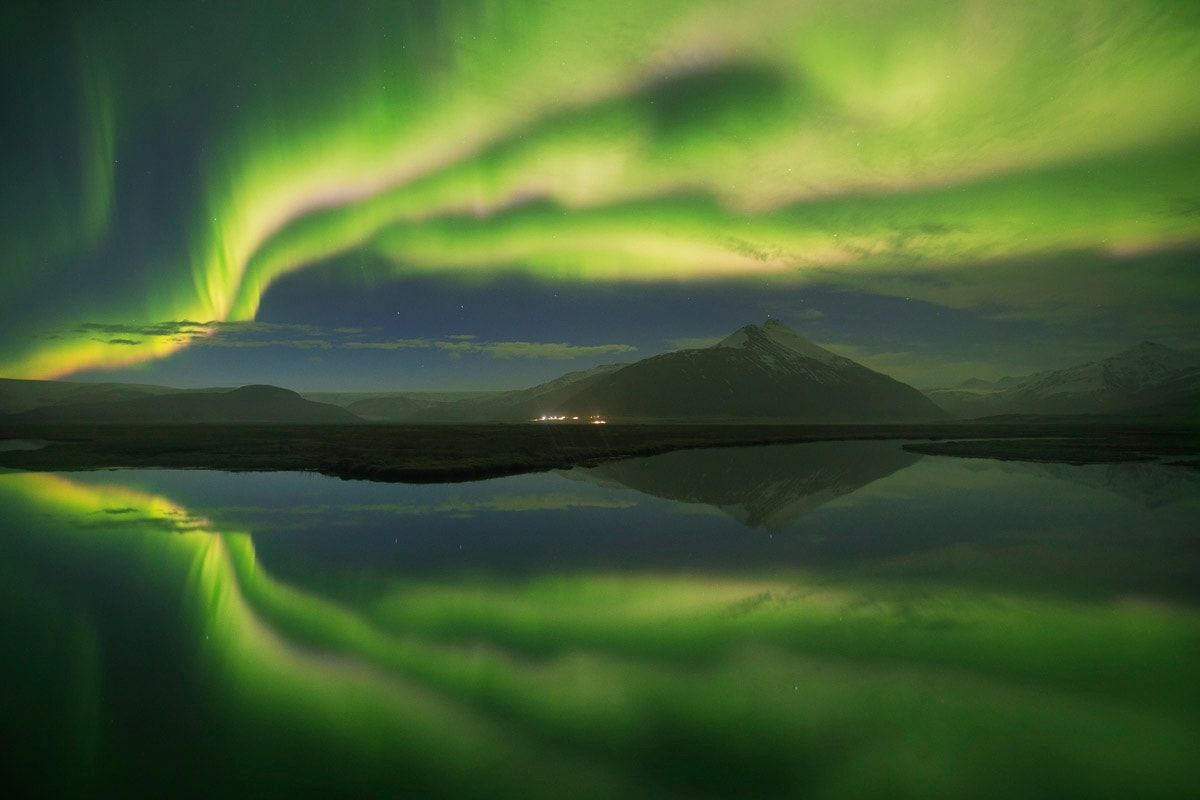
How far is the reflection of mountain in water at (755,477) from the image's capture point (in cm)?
3403

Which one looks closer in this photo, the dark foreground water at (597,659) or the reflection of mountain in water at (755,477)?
the dark foreground water at (597,659)

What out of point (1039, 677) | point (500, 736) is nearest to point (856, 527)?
point (1039, 677)

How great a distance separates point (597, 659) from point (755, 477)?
39.4 meters

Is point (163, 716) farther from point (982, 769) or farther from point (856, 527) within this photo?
point (856, 527)

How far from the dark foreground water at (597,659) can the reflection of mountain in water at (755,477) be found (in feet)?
17.7

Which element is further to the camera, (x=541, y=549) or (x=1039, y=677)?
(x=541, y=549)

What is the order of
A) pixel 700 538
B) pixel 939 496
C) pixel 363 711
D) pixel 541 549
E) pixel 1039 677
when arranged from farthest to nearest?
pixel 939 496 < pixel 700 538 < pixel 541 549 < pixel 1039 677 < pixel 363 711

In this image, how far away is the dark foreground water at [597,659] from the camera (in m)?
8.62

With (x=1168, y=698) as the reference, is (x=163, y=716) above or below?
above

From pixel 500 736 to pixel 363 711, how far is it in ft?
8.58

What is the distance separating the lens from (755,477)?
163 feet

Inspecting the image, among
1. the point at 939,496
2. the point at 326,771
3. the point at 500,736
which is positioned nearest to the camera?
the point at 326,771

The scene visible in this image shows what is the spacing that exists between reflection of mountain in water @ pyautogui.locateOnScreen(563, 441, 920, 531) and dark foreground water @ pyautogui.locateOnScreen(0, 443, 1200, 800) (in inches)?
212

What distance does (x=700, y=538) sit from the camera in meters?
25.3
